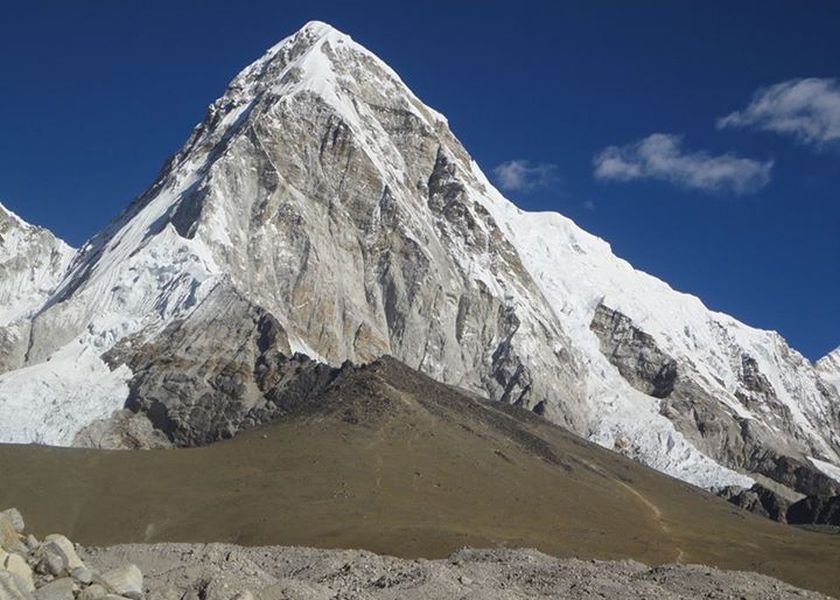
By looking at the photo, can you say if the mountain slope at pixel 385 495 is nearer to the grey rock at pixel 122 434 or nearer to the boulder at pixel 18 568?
the grey rock at pixel 122 434

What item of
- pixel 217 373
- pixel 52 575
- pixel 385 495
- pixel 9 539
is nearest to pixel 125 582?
pixel 52 575

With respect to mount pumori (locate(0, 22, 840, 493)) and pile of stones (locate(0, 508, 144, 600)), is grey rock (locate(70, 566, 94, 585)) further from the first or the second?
mount pumori (locate(0, 22, 840, 493))

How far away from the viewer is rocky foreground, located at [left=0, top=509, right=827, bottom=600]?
27.4m

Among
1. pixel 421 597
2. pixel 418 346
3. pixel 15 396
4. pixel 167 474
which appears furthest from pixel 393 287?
pixel 421 597

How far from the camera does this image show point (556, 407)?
18950 cm

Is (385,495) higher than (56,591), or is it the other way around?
(385,495)

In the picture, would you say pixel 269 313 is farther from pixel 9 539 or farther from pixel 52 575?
pixel 52 575

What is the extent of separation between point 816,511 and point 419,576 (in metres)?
128

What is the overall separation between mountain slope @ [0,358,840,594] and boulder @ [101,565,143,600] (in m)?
42.7

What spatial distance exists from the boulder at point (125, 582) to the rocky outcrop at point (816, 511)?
454ft

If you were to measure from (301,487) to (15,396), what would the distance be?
172 feet

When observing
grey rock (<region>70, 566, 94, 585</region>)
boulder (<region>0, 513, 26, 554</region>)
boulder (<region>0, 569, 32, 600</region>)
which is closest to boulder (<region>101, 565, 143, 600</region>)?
grey rock (<region>70, 566, 94, 585</region>)

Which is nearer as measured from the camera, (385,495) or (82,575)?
(82,575)

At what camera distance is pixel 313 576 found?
4384 centimetres
